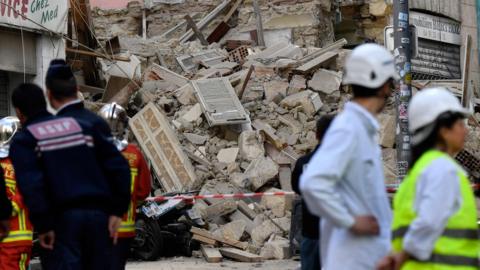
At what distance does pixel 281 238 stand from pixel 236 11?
11.6m

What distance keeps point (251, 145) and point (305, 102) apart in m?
1.86

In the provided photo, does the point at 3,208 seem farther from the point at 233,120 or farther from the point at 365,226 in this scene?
the point at 233,120

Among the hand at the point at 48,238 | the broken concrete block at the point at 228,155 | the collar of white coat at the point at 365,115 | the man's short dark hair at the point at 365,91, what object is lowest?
the broken concrete block at the point at 228,155

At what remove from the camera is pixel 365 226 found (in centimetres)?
470

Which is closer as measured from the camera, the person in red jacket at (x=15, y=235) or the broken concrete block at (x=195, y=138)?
the person in red jacket at (x=15, y=235)

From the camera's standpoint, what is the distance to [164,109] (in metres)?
18.5

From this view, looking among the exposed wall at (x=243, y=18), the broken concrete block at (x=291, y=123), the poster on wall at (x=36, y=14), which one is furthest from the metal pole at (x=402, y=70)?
the exposed wall at (x=243, y=18)

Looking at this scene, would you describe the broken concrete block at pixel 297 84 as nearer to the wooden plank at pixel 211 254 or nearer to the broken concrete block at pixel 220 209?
the broken concrete block at pixel 220 209

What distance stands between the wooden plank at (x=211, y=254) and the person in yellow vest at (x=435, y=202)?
29.8 feet

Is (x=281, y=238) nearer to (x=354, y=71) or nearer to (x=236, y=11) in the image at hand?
(x=354, y=71)

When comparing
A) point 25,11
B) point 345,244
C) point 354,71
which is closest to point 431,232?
point 345,244

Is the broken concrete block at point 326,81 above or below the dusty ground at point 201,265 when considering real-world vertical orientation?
above

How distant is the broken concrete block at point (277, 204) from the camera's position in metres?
15.3

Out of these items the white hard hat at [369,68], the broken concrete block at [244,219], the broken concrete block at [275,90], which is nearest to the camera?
the white hard hat at [369,68]
